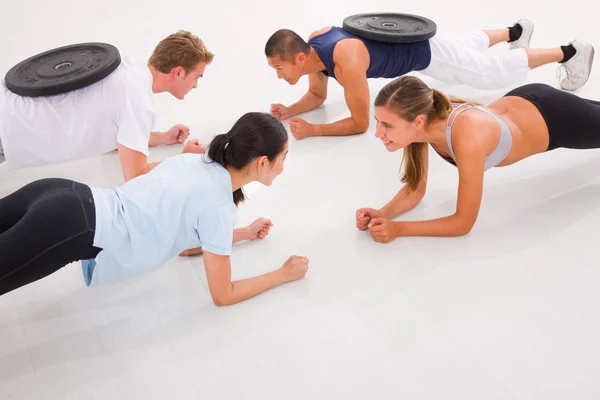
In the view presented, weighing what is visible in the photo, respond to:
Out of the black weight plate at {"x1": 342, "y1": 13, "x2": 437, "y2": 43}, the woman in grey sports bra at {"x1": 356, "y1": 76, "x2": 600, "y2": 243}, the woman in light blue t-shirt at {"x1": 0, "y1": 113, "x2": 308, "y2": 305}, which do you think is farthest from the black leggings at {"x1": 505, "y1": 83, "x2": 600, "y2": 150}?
the woman in light blue t-shirt at {"x1": 0, "y1": 113, "x2": 308, "y2": 305}

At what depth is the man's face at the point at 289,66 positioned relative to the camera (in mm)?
2867

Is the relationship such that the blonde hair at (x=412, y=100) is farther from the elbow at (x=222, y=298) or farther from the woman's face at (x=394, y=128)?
the elbow at (x=222, y=298)

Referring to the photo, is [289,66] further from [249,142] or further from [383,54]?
[249,142]

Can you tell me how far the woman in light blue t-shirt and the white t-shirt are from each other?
51 centimetres

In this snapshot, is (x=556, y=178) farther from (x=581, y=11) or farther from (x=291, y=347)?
(x=581, y=11)

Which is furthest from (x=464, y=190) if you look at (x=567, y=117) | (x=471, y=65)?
(x=471, y=65)

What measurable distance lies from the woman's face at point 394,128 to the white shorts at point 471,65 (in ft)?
3.30

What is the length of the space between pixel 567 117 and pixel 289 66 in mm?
1161

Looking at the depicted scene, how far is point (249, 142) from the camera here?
6.06 ft

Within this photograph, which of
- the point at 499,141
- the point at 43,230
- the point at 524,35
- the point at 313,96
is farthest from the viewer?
the point at 524,35

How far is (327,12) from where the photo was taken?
4.34 m

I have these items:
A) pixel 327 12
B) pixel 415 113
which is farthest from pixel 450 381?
pixel 327 12

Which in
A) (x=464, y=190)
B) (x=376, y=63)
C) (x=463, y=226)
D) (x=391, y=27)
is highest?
(x=391, y=27)

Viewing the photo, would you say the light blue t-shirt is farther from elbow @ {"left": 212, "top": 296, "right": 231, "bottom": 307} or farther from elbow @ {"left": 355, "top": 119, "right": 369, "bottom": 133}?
elbow @ {"left": 355, "top": 119, "right": 369, "bottom": 133}
